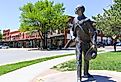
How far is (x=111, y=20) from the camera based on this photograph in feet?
119

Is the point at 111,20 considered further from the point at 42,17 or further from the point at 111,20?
the point at 42,17

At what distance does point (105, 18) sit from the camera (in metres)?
38.1

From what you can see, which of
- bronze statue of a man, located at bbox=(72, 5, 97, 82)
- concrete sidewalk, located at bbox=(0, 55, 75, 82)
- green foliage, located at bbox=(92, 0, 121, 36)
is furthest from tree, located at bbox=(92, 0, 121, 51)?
bronze statue of a man, located at bbox=(72, 5, 97, 82)

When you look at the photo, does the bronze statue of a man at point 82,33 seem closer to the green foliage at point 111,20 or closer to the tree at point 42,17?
the green foliage at point 111,20

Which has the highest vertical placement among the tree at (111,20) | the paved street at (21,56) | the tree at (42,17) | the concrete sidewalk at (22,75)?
the tree at (42,17)

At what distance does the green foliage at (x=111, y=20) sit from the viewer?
113ft

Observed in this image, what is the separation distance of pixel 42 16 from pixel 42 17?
467mm

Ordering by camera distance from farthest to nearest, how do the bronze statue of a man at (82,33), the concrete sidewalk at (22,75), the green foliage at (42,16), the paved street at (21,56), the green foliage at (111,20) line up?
the green foliage at (42,16) → the green foliage at (111,20) → the paved street at (21,56) → the concrete sidewalk at (22,75) → the bronze statue of a man at (82,33)

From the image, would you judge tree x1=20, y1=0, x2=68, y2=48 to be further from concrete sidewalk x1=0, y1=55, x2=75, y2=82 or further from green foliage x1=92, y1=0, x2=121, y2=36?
concrete sidewalk x1=0, y1=55, x2=75, y2=82

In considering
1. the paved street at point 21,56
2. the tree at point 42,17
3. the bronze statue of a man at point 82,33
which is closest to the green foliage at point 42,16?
the tree at point 42,17

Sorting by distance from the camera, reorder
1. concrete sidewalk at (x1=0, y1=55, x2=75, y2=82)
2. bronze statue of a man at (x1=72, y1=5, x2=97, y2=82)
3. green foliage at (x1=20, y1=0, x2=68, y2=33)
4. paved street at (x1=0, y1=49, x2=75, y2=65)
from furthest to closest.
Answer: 1. green foliage at (x1=20, y1=0, x2=68, y2=33)
2. paved street at (x1=0, y1=49, x2=75, y2=65)
3. concrete sidewalk at (x1=0, y1=55, x2=75, y2=82)
4. bronze statue of a man at (x1=72, y1=5, x2=97, y2=82)

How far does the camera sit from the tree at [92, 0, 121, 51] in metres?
34.4

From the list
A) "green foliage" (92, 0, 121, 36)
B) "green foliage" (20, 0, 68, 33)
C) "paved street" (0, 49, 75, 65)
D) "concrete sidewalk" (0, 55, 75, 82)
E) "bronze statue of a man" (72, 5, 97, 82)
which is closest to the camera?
"bronze statue of a man" (72, 5, 97, 82)

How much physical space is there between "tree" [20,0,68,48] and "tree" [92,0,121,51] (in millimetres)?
20157
